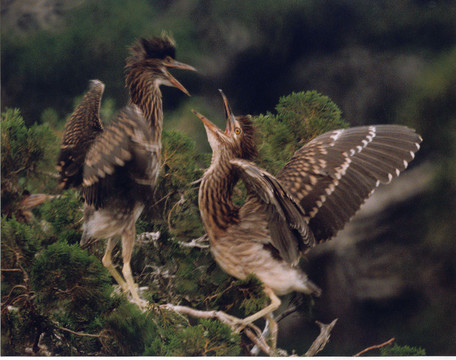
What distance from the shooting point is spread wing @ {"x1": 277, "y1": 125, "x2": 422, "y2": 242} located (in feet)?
8.22

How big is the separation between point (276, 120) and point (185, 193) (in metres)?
0.50

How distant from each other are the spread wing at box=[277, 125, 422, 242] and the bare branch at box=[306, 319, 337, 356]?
1.19ft

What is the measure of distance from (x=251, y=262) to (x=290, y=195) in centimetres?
32

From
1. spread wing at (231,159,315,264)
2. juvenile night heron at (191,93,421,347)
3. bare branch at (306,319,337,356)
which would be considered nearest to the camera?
spread wing at (231,159,315,264)

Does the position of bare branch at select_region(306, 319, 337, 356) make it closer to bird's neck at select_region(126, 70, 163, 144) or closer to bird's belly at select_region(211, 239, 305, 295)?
bird's belly at select_region(211, 239, 305, 295)

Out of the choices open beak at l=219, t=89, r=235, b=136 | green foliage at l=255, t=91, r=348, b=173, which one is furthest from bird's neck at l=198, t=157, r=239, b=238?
green foliage at l=255, t=91, r=348, b=173

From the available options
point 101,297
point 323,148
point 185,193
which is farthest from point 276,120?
point 101,297

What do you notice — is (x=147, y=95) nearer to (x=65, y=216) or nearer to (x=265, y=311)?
(x=65, y=216)

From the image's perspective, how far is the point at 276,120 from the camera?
2.63m

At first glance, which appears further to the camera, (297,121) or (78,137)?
(297,121)

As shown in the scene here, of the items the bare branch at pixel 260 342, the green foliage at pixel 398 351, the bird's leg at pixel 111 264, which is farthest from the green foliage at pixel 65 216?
the green foliage at pixel 398 351

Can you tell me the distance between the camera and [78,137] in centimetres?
252

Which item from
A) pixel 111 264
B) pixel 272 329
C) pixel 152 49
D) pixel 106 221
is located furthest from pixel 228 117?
pixel 272 329

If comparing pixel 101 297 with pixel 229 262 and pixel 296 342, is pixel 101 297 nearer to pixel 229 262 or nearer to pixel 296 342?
pixel 229 262
